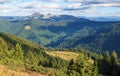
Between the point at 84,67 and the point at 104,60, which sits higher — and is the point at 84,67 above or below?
above

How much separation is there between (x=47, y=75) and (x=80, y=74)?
1585 inches

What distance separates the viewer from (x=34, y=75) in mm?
20266

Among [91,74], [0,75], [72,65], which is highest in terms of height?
[0,75]

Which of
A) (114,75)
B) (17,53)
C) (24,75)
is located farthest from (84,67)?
(17,53)

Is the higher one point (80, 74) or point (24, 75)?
point (24, 75)

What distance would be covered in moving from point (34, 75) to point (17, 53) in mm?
103602

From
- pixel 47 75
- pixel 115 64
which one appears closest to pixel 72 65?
pixel 115 64

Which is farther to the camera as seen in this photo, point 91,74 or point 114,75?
point 114,75

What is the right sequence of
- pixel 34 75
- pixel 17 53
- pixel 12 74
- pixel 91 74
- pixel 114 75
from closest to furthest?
pixel 12 74 → pixel 34 75 → pixel 91 74 → pixel 114 75 → pixel 17 53

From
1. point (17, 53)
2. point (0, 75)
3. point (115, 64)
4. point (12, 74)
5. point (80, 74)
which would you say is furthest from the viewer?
point (17, 53)

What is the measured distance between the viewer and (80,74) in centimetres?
6112

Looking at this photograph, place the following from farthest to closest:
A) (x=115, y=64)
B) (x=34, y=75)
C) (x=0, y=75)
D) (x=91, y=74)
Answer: (x=115, y=64), (x=91, y=74), (x=34, y=75), (x=0, y=75)

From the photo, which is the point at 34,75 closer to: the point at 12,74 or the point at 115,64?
the point at 12,74

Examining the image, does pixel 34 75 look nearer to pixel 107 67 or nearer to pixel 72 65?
pixel 72 65
